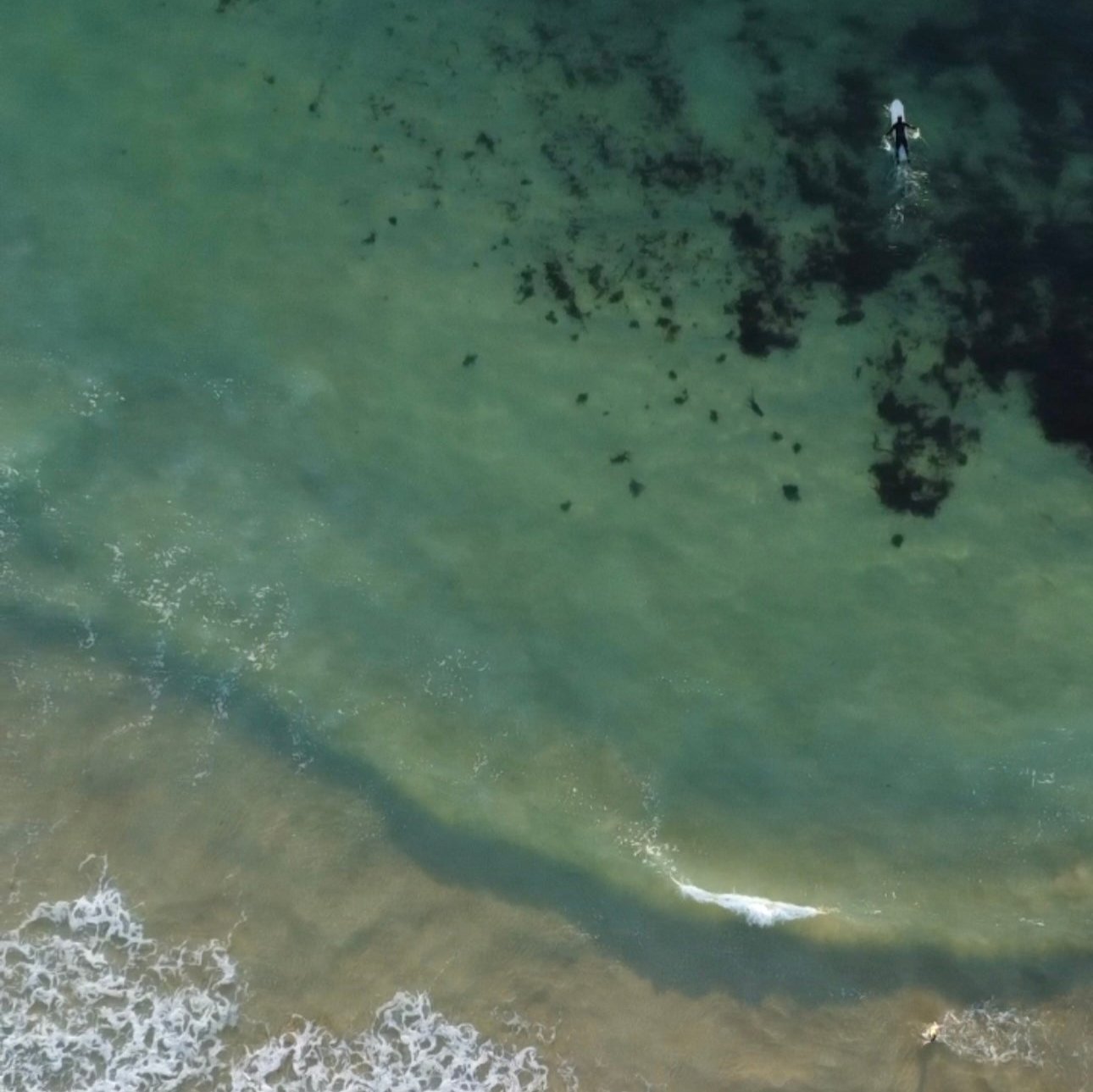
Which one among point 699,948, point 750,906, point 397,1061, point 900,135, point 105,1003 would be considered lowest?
point 105,1003

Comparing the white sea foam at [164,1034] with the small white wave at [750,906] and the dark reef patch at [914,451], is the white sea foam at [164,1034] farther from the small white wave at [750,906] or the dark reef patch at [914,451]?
the dark reef patch at [914,451]

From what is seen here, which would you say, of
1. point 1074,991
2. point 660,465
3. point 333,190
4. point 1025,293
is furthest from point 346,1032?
point 1025,293

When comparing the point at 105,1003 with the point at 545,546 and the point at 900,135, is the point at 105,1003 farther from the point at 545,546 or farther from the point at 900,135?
the point at 900,135

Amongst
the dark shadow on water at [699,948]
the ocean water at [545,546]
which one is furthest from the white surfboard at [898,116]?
the dark shadow on water at [699,948]

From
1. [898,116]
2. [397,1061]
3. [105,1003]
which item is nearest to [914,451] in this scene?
[898,116]

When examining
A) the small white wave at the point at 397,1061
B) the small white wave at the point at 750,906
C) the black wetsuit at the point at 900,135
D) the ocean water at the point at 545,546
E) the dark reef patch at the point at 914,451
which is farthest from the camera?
the black wetsuit at the point at 900,135

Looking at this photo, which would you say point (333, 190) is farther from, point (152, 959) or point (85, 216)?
point (152, 959)

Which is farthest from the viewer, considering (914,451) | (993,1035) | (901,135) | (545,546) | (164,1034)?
(901,135)
